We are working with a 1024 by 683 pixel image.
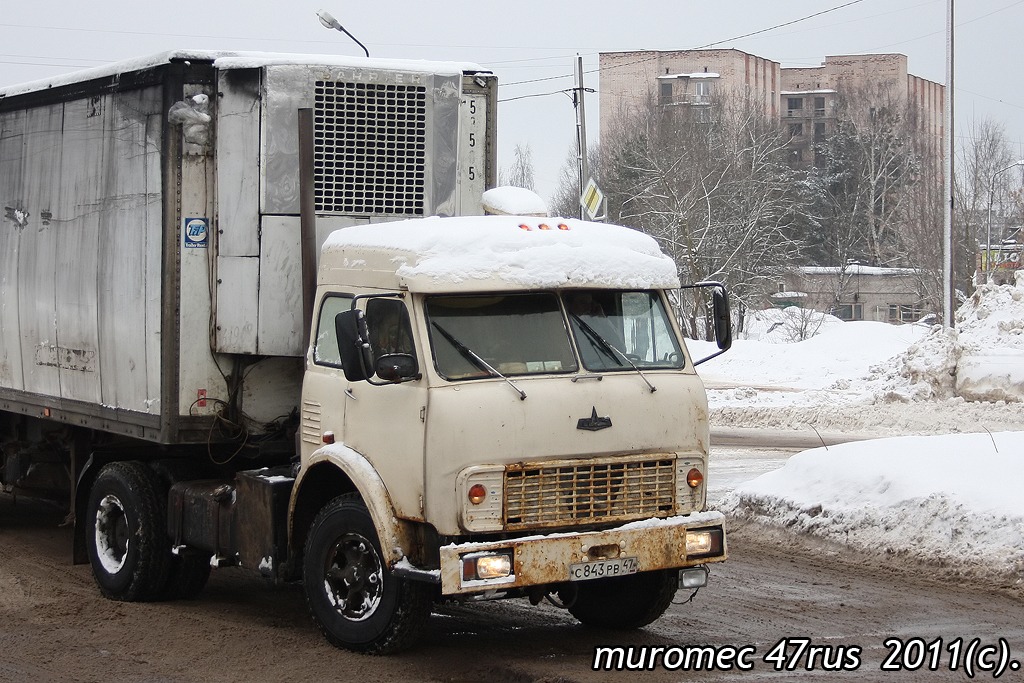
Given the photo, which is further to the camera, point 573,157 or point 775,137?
point 573,157

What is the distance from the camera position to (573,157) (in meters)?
76.1

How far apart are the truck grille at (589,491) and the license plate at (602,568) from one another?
229 mm

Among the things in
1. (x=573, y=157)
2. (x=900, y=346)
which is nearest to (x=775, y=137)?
(x=573, y=157)

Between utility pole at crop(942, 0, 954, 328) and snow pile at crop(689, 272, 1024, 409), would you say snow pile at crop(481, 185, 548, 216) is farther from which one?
utility pole at crop(942, 0, 954, 328)

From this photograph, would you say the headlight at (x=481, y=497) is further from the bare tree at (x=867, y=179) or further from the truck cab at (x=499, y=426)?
the bare tree at (x=867, y=179)

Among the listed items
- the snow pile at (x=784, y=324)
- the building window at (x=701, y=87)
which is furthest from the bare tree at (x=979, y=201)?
the building window at (x=701, y=87)

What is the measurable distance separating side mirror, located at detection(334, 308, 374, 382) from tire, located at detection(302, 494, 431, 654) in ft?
2.85

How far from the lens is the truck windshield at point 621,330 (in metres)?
7.53

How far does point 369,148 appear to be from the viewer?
352 inches

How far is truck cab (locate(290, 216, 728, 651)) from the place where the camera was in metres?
7.03

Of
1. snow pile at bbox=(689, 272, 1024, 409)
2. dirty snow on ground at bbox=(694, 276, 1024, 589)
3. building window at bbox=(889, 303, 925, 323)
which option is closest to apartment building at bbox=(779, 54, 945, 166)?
building window at bbox=(889, 303, 925, 323)

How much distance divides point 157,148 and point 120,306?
1.16 m

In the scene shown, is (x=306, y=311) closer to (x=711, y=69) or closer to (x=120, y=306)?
(x=120, y=306)

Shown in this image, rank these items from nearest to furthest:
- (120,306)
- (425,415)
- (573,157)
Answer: (425,415) → (120,306) → (573,157)
